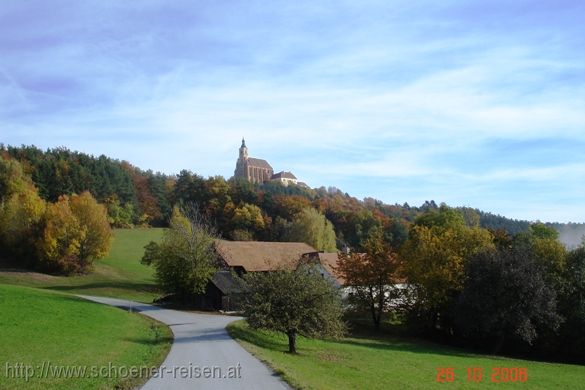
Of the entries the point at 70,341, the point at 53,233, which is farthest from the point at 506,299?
the point at 53,233

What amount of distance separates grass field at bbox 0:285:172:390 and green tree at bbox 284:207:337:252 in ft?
163

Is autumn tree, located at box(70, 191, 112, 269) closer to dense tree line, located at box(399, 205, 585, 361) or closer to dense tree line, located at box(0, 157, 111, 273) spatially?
dense tree line, located at box(0, 157, 111, 273)

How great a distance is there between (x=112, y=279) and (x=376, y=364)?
5157cm

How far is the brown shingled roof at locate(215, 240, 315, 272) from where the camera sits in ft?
190

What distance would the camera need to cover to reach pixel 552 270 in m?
42.4

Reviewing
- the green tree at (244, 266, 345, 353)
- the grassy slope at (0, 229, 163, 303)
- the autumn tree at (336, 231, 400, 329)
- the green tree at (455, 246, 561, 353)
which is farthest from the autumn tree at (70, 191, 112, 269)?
the green tree at (455, 246, 561, 353)

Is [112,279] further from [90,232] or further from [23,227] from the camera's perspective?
[23,227]

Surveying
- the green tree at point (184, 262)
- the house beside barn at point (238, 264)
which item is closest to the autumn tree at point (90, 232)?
the house beside barn at point (238, 264)

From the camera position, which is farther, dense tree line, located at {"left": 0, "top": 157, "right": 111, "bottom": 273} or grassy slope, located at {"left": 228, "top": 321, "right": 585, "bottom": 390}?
dense tree line, located at {"left": 0, "top": 157, "right": 111, "bottom": 273}

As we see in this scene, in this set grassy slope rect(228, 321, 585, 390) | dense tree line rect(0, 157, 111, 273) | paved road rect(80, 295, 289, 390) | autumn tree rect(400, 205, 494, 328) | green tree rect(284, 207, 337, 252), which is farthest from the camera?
green tree rect(284, 207, 337, 252)

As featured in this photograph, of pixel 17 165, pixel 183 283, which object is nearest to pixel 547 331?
pixel 183 283

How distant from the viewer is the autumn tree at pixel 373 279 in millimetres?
45156

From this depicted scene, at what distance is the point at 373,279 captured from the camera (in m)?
45.2

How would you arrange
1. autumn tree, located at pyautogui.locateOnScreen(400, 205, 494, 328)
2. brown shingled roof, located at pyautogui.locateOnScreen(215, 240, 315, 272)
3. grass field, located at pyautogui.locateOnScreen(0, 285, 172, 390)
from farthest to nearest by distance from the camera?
brown shingled roof, located at pyautogui.locateOnScreen(215, 240, 315, 272) < autumn tree, located at pyautogui.locateOnScreen(400, 205, 494, 328) < grass field, located at pyautogui.locateOnScreen(0, 285, 172, 390)
